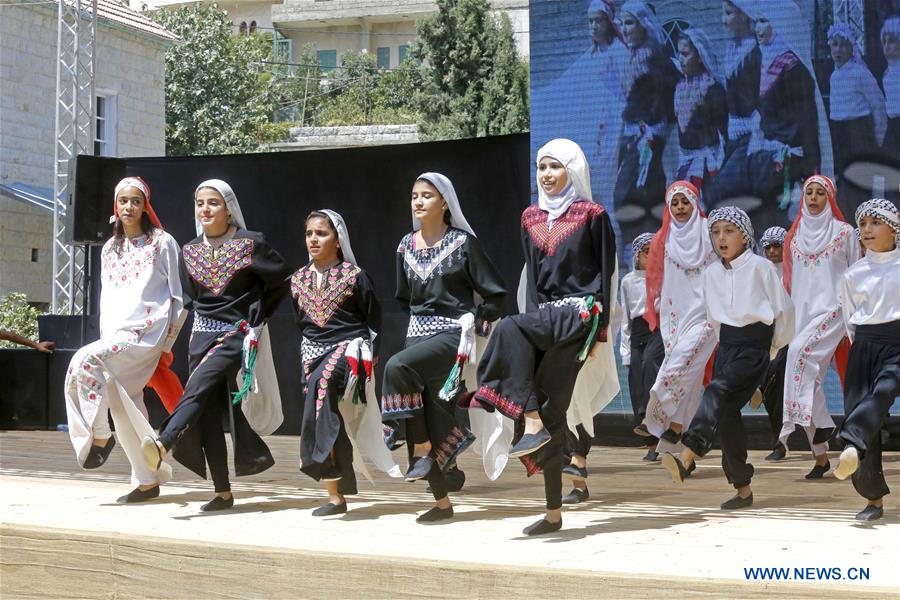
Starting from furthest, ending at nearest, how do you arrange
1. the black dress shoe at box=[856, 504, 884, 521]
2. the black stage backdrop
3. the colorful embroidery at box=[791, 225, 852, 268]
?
the black stage backdrop, the colorful embroidery at box=[791, 225, 852, 268], the black dress shoe at box=[856, 504, 884, 521]

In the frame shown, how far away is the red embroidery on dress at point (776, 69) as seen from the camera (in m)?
9.15

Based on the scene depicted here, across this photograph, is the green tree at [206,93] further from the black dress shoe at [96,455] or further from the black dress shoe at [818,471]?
the black dress shoe at [818,471]

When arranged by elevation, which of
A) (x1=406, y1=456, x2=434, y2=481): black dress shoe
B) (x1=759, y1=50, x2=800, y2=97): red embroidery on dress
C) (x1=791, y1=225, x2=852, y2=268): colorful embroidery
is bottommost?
(x1=406, y1=456, x2=434, y2=481): black dress shoe

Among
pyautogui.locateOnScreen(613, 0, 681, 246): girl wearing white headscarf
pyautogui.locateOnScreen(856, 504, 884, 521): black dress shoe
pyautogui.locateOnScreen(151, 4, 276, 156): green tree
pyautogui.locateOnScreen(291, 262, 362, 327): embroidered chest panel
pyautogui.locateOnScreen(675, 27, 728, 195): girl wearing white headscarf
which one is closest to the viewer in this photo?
pyautogui.locateOnScreen(856, 504, 884, 521): black dress shoe

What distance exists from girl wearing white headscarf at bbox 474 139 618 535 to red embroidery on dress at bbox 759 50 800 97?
3.93 meters

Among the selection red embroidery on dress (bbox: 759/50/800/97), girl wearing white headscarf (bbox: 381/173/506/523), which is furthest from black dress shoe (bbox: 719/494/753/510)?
red embroidery on dress (bbox: 759/50/800/97)

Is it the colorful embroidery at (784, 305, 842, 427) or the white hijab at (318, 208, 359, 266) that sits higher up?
the white hijab at (318, 208, 359, 266)

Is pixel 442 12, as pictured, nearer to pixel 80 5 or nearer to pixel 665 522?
pixel 80 5

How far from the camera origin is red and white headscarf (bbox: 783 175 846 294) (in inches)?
323

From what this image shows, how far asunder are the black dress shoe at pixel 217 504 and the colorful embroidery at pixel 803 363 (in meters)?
3.64

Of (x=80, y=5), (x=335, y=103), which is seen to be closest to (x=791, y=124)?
(x=80, y=5)

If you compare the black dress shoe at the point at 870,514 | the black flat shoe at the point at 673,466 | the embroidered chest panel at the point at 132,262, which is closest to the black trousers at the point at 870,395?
the black dress shoe at the point at 870,514

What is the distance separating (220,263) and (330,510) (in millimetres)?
1437

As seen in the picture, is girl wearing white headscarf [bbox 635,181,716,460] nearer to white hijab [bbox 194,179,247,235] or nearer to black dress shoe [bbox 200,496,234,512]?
black dress shoe [bbox 200,496,234,512]
